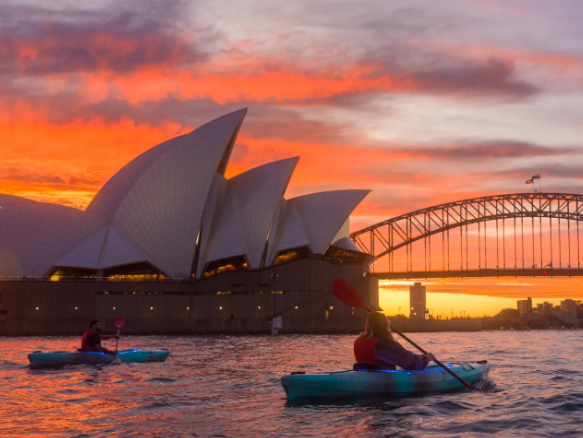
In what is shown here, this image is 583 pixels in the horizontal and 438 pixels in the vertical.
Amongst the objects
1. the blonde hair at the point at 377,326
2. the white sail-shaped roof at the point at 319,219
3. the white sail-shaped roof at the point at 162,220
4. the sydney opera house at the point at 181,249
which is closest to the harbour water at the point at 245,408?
the blonde hair at the point at 377,326

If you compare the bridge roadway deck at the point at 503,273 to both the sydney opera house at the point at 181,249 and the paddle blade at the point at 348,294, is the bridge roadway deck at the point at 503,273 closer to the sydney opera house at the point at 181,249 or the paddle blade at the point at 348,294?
the sydney opera house at the point at 181,249

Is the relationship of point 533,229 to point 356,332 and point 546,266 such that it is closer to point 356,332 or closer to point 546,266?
point 546,266

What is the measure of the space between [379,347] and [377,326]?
0.72m

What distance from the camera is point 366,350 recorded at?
21.9 meters

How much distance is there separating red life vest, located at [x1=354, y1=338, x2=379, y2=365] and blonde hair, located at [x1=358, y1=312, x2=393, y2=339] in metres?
0.15

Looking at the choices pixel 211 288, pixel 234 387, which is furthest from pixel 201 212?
pixel 234 387

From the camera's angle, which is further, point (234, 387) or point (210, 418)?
point (234, 387)

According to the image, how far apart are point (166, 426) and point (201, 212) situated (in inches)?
2378

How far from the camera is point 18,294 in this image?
7938 centimetres

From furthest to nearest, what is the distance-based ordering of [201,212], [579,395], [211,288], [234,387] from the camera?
[211,288] → [201,212] → [234,387] → [579,395]

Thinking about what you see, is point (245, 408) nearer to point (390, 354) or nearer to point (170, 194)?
point (390, 354)

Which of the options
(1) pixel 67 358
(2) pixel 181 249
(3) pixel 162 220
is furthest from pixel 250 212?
(1) pixel 67 358

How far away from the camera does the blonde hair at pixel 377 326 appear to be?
21422 millimetres

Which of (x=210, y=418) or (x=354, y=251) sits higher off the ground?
(x=354, y=251)
